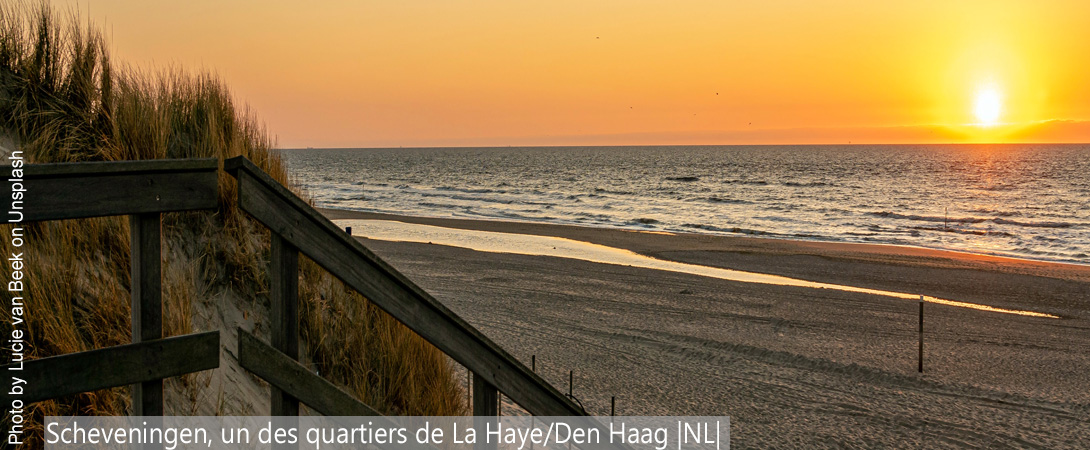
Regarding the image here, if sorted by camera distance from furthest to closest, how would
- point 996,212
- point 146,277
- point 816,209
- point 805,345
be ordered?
point 816,209 → point 996,212 → point 805,345 → point 146,277

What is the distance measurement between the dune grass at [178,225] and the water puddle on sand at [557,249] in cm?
1226

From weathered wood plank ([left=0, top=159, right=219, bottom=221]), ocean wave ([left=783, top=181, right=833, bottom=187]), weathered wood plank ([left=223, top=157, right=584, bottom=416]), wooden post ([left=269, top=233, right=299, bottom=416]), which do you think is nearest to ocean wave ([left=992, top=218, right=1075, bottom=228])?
ocean wave ([left=783, top=181, right=833, bottom=187])

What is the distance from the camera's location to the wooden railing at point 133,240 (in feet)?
6.47

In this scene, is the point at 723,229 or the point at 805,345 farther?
the point at 723,229

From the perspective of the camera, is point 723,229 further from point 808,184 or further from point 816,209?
point 808,184

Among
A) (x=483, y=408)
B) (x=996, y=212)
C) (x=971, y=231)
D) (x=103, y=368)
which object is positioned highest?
(x=103, y=368)

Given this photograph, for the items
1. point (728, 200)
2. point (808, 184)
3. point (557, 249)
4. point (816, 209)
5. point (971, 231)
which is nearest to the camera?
point (557, 249)

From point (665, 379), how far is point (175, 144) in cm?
574

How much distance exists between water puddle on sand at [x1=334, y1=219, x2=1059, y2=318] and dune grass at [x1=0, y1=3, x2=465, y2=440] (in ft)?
40.2

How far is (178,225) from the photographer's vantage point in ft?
15.4

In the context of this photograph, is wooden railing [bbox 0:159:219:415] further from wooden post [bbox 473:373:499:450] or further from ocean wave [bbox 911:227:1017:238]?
ocean wave [bbox 911:227:1017:238]

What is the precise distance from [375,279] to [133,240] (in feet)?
2.51

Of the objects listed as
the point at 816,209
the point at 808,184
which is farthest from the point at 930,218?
the point at 808,184

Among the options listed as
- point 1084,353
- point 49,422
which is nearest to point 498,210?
point 1084,353
